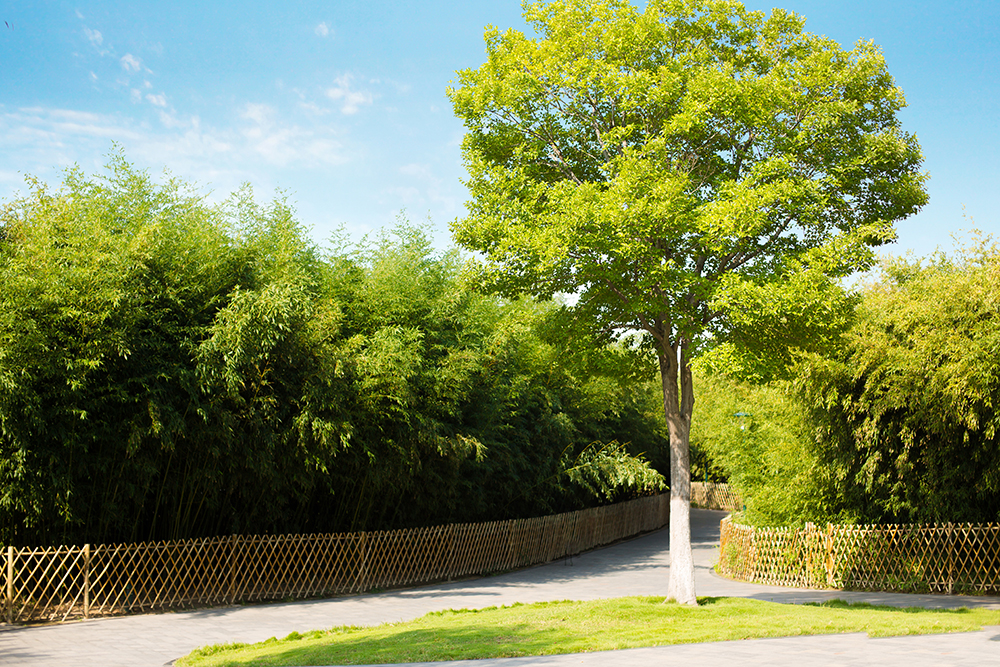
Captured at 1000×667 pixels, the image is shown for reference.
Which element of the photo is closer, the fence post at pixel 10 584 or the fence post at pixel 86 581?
the fence post at pixel 10 584

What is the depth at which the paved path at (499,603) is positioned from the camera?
7332 millimetres

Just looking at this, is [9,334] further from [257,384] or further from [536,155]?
[536,155]

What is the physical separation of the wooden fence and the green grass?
2.88 m

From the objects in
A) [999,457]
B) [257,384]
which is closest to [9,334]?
[257,384]

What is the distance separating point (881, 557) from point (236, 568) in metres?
11.5

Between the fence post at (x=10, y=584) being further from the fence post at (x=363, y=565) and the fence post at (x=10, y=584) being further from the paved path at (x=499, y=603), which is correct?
the fence post at (x=363, y=565)

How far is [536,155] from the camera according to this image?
12086 millimetres

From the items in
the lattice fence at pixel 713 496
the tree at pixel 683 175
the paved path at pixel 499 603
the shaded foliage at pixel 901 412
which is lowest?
the paved path at pixel 499 603

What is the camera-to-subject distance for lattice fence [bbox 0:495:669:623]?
1085 cm

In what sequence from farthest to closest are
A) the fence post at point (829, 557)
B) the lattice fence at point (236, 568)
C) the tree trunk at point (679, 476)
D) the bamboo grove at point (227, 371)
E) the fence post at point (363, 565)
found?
the fence post at point (829, 557)
the fence post at point (363, 565)
the tree trunk at point (679, 476)
the lattice fence at point (236, 568)
the bamboo grove at point (227, 371)

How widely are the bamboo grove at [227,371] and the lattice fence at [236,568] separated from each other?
552 mm

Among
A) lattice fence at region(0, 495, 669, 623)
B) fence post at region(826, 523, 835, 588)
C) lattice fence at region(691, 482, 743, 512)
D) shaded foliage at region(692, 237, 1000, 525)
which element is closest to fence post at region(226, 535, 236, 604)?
lattice fence at region(0, 495, 669, 623)

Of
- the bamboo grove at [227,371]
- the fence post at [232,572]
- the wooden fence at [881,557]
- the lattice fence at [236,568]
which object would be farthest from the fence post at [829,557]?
the fence post at [232,572]

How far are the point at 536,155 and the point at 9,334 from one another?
758cm
